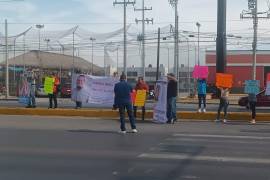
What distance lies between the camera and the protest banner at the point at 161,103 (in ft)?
64.2

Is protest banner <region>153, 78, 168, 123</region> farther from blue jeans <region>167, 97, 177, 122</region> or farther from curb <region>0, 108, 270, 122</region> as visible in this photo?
curb <region>0, 108, 270, 122</region>

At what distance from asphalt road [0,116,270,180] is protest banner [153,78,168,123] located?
0.82 metres

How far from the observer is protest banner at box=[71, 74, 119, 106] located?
22.1m

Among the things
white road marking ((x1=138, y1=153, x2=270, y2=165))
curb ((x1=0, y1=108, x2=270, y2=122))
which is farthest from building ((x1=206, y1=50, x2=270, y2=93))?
white road marking ((x1=138, y1=153, x2=270, y2=165))

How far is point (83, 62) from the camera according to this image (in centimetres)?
9262

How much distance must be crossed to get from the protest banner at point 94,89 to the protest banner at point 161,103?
2.64 metres

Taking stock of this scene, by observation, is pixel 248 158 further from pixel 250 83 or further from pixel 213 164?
pixel 250 83

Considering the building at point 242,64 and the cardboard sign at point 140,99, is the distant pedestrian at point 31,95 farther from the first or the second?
the building at point 242,64

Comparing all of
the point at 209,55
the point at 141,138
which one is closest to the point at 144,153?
the point at 141,138

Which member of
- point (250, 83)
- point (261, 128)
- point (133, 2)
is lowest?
point (261, 128)

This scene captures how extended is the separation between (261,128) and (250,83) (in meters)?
3.07

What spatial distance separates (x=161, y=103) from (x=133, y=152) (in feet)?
25.4

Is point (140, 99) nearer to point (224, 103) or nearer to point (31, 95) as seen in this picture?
point (224, 103)

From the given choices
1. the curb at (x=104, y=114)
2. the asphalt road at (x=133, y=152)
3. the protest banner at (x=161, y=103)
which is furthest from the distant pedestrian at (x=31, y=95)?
the protest banner at (x=161, y=103)
